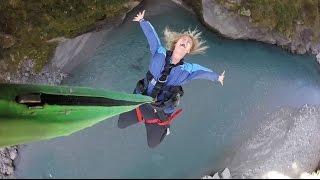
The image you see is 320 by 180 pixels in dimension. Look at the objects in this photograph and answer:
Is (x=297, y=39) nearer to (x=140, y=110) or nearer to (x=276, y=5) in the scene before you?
(x=276, y=5)

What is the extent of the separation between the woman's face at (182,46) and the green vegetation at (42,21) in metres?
1.25

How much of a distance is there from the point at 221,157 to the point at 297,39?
4.99 ft

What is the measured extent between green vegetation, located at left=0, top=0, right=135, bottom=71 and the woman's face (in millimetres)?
1249

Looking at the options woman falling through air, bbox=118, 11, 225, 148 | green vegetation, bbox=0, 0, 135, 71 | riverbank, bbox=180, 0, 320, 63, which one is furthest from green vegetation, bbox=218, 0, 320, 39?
woman falling through air, bbox=118, 11, 225, 148

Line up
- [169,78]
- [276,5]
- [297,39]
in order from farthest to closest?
[297,39], [276,5], [169,78]

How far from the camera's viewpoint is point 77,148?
170 centimetres

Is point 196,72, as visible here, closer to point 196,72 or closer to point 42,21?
point 196,72

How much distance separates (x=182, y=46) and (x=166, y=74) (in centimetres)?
15

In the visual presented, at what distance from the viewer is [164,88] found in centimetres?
181

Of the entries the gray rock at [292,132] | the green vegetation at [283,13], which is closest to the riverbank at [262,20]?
the green vegetation at [283,13]

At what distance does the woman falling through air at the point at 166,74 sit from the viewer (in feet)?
5.70

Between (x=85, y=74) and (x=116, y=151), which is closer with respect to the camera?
(x=116, y=151)

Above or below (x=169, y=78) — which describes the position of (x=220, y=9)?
below

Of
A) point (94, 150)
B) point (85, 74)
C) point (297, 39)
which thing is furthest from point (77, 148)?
point (297, 39)
